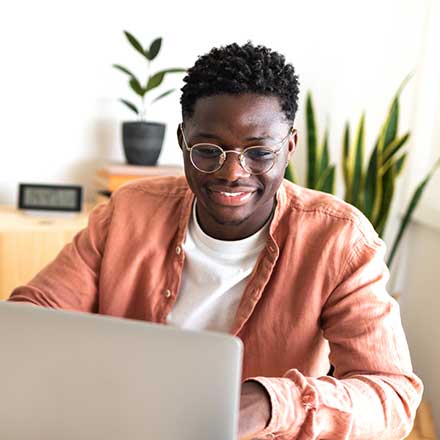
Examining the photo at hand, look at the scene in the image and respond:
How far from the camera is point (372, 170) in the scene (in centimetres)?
248

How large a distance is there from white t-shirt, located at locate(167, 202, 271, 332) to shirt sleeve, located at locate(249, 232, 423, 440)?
0.18 meters

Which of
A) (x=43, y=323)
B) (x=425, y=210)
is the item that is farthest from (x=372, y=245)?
(x=425, y=210)

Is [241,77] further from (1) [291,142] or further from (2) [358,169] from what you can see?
(2) [358,169]

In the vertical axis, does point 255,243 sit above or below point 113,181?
above

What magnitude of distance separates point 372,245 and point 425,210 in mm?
1245

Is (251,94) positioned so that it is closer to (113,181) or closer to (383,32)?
(113,181)

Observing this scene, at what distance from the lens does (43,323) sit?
752mm

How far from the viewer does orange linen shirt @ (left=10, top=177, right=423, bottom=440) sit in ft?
3.55

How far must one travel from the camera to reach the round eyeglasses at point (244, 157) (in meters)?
1.24

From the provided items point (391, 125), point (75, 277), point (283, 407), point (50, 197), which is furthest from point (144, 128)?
point (283, 407)

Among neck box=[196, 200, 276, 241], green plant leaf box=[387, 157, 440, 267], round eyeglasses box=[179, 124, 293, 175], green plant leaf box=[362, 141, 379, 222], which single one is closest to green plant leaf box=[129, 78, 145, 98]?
green plant leaf box=[362, 141, 379, 222]

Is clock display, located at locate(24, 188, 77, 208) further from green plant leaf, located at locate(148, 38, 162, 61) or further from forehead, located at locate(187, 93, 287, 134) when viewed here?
forehead, located at locate(187, 93, 287, 134)

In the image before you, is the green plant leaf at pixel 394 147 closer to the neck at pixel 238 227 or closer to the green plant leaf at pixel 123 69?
the green plant leaf at pixel 123 69

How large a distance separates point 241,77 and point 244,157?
14cm
